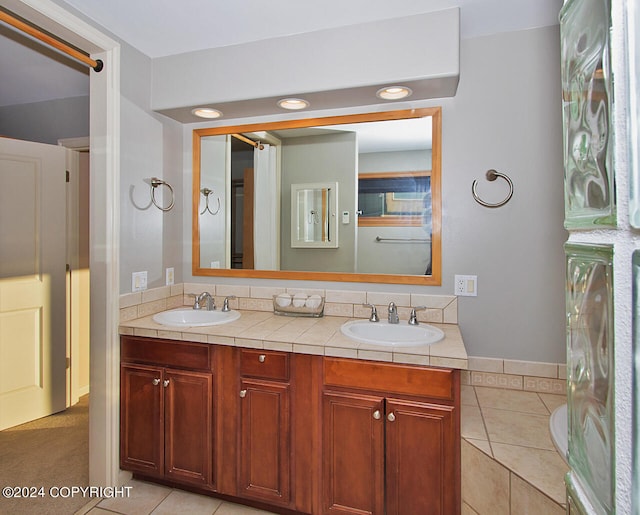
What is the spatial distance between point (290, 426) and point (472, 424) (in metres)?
0.81

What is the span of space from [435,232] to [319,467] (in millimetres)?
1328

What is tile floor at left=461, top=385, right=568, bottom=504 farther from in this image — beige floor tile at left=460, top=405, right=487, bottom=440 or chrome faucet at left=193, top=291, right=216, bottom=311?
chrome faucet at left=193, top=291, right=216, bottom=311

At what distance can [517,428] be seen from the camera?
5.15ft

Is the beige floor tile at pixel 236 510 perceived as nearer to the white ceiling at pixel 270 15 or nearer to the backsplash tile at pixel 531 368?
the backsplash tile at pixel 531 368

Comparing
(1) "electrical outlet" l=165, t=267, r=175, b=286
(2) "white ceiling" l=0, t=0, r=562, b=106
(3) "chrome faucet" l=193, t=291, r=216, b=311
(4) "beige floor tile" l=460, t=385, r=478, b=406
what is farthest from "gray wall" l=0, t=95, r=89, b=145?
(4) "beige floor tile" l=460, t=385, r=478, b=406

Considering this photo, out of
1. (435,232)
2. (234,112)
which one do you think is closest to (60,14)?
(234,112)

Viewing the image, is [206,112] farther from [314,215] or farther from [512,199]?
[512,199]

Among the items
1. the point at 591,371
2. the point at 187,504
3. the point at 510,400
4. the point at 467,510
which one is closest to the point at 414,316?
the point at 510,400

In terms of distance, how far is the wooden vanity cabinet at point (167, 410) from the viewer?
6.10 feet

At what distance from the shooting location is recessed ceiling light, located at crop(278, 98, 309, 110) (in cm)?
210

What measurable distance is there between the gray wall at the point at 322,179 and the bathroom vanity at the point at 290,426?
2.39 ft

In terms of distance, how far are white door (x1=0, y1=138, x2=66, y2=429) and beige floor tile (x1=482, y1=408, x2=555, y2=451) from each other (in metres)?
3.05

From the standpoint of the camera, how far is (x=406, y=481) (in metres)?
1.55

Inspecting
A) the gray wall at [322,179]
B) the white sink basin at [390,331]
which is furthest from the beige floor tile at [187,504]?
the gray wall at [322,179]
